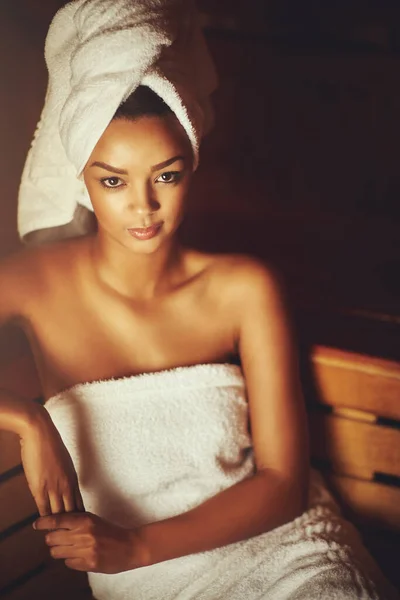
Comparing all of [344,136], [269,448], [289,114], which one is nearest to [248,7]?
[289,114]

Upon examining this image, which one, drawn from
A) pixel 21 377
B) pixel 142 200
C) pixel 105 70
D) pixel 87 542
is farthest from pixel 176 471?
pixel 105 70

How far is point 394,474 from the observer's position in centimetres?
125

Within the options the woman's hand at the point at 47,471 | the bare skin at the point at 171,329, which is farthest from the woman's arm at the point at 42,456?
the bare skin at the point at 171,329

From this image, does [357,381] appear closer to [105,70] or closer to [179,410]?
[179,410]

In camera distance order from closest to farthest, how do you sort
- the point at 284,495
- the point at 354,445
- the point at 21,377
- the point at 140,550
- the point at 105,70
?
the point at 105,70 < the point at 140,550 < the point at 284,495 < the point at 21,377 < the point at 354,445

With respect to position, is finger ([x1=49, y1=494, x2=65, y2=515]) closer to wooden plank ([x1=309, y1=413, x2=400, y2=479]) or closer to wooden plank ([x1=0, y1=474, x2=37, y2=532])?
wooden plank ([x1=0, y1=474, x2=37, y2=532])

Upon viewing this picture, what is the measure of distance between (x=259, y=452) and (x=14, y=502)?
1.47 feet

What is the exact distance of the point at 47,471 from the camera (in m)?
0.85

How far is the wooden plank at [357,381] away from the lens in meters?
1.13

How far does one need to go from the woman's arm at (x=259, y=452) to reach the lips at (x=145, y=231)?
0.74ft

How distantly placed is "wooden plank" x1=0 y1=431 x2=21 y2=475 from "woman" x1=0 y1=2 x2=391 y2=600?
0.09 m

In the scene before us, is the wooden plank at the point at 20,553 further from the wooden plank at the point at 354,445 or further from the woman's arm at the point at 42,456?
the wooden plank at the point at 354,445

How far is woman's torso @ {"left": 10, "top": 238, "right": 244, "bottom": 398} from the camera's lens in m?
1.05

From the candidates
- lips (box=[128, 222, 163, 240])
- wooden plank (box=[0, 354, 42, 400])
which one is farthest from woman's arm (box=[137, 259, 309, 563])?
wooden plank (box=[0, 354, 42, 400])
